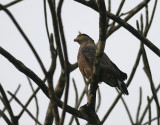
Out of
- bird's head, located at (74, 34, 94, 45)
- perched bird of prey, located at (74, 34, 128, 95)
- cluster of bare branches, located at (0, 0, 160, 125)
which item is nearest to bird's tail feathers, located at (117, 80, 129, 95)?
perched bird of prey, located at (74, 34, 128, 95)

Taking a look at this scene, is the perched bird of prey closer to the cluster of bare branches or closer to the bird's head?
the cluster of bare branches

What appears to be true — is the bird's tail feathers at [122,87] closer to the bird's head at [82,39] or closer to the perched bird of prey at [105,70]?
the perched bird of prey at [105,70]

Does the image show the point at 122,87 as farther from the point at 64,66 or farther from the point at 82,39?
the point at 82,39

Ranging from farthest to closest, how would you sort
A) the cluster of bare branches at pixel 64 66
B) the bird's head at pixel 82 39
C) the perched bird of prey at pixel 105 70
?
the bird's head at pixel 82 39
the perched bird of prey at pixel 105 70
the cluster of bare branches at pixel 64 66

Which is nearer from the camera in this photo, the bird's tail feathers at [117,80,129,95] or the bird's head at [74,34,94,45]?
the bird's tail feathers at [117,80,129,95]

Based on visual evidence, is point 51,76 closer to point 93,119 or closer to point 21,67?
point 21,67

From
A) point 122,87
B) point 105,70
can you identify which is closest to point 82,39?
point 105,70

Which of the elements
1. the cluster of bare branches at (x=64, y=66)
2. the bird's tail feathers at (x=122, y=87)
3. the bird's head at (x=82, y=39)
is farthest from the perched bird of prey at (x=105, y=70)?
A: the bird's head at (x=82, y=39)

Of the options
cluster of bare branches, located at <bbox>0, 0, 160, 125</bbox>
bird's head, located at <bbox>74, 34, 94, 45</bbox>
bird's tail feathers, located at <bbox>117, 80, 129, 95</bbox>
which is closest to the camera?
cluster of bare branches, located at <bbox>0, 0, 160, 125</bbox>

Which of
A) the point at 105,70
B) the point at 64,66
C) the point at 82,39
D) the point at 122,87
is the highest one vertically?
the point at 82,39

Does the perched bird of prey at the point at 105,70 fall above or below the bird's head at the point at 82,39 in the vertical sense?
below

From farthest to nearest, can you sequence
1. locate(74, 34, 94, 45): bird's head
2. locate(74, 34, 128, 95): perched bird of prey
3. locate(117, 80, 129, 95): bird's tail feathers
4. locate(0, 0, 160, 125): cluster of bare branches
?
locate(74, 34, 94, 45): bird's head, locate(74, 34, 128, 95): perched bird of prey, locate(117, 80, 129, 95): bird's tail feathers, locate(0, 0, 160, 125): cluster of bare branches

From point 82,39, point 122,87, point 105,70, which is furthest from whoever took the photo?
point 82,39

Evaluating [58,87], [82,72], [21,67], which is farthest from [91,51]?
[21,67]
